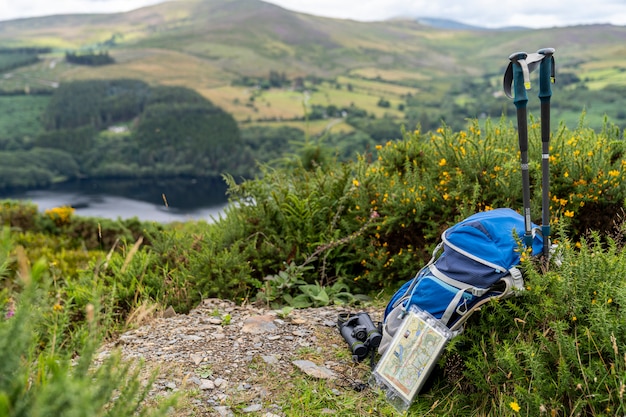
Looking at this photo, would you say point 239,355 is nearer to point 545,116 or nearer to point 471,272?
point 471,272

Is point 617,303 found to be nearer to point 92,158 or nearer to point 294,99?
point 92,158

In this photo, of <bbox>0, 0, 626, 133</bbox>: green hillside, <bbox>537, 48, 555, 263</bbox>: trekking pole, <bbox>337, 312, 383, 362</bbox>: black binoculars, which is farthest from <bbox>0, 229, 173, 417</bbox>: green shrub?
<bbox>0, 0, 626, 133</bbox>: green hillside

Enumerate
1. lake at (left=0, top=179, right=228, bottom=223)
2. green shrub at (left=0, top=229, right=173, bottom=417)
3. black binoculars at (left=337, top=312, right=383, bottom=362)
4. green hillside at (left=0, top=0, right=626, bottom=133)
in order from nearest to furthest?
green shrub at (left=0, top=229, right=173, bottom=417) → black binoculars at (left=337, top=312, right=383, bottom=362) → lake at (left=0, top=179, right=228, bottom=223) → green hillside at (left=0, top=0, right=626, bottom=133)

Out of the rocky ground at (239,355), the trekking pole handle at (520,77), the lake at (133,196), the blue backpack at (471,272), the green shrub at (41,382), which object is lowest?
the lake at (133,196)

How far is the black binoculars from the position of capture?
379 cm

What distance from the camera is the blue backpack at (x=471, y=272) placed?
3320 mm

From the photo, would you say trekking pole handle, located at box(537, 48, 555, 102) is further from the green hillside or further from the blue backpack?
the green hillside

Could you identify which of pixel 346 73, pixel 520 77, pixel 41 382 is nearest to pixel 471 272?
pixel 520 77

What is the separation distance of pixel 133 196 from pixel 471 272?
74.4 meters

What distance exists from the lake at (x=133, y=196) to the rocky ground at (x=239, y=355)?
171 ft

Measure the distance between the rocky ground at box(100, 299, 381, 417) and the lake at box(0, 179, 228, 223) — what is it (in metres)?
52.1

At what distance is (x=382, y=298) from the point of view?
5.24m

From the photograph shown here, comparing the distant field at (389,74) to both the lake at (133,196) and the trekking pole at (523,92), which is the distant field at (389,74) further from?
the trekking pole at (523,92)

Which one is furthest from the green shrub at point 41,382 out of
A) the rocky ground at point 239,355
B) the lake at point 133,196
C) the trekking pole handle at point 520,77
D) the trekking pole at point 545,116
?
the lake at point 133,196
